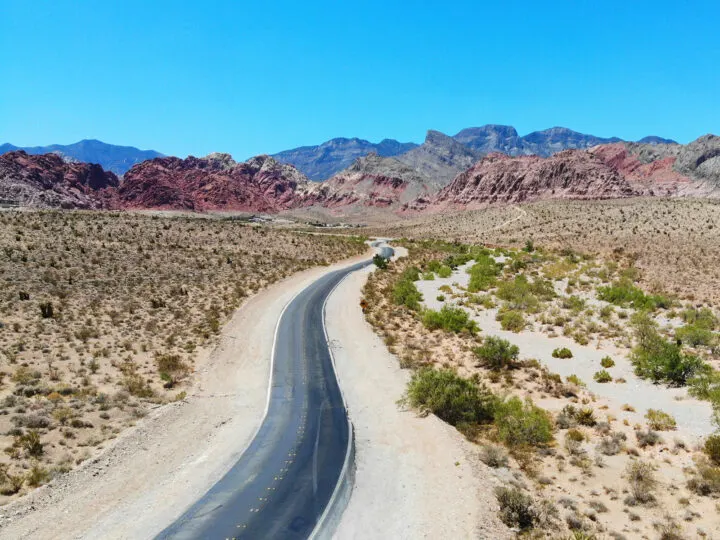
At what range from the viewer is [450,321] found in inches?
1075

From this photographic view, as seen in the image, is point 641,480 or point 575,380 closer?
point 641,480

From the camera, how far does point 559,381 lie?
18031mm

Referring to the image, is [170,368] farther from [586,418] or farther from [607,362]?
[607,362]

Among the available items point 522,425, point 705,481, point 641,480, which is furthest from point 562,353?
point 705,481

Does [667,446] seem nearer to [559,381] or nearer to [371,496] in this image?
[559,381]

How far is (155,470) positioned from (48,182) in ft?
614

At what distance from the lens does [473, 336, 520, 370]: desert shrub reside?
2066 centimetres

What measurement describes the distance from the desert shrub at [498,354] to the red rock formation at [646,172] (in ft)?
437

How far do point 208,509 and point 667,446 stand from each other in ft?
43.3

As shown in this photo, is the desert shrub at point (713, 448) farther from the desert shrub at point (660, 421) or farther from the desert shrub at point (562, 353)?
the desert shrub at point (562, 353)

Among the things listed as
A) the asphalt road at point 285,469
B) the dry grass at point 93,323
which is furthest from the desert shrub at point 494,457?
the dry grass at point 93,323

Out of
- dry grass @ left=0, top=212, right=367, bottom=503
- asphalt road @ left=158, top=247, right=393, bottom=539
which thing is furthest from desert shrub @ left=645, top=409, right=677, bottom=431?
dry grass @ left=0, top=212, right=367, bottom=503

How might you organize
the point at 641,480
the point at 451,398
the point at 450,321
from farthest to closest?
the point at 450,321 < the point at 451,398 < the point at 641,480

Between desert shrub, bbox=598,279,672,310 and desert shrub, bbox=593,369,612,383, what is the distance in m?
11.9
